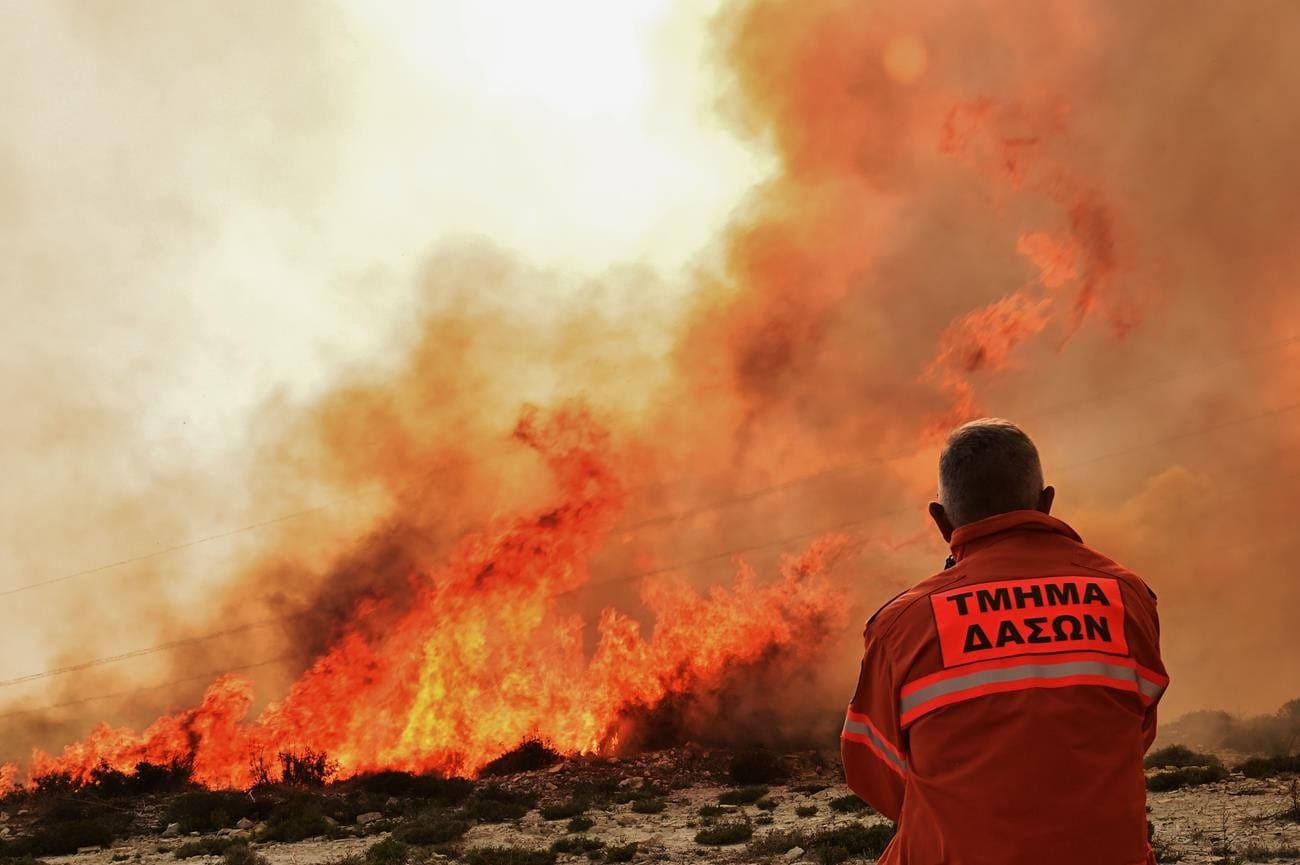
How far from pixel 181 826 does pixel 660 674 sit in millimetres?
19247

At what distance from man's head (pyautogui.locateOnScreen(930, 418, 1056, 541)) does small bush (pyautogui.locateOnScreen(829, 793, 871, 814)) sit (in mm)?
18837

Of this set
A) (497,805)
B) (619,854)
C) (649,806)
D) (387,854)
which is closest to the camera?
(619,854)

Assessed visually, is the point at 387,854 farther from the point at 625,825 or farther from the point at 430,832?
the point at 625,825

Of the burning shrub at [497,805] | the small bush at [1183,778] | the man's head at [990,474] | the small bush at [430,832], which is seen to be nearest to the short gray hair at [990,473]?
the man's head at [990,474]

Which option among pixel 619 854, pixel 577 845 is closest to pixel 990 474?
pixel 619 854

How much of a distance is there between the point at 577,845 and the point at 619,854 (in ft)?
5.75

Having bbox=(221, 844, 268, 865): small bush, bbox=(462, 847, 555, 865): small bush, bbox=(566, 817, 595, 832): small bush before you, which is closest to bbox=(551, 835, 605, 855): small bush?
bbox=(462, 847, 555, 865): small bush

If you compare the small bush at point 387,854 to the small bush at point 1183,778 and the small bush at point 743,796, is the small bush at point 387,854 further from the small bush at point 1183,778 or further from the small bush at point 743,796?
the small bush at point 1183,778

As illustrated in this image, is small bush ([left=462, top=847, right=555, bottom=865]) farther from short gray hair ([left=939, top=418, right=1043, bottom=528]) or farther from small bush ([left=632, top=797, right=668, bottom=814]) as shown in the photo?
short gray hair ([left=939, top=418, right=1043, bottom=528])

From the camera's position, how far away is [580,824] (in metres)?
20.8

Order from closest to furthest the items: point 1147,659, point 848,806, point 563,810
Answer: point 1147,659
point 848,806
point 563,810

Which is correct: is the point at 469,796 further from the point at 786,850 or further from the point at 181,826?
the point at 786,850

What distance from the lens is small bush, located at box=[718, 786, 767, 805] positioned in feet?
80.9

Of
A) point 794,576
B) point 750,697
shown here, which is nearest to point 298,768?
point 750,697
